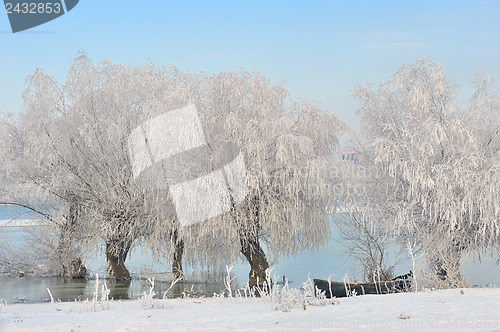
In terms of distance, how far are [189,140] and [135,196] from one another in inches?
131

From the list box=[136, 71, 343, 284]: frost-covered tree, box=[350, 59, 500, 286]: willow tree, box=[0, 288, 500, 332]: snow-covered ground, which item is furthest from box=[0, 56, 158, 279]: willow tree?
box=[0, 288, 500, 332]: snow-covered ground

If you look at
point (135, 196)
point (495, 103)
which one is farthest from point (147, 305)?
point (495, 103)

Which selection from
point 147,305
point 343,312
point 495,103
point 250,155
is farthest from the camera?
→ point 495,103

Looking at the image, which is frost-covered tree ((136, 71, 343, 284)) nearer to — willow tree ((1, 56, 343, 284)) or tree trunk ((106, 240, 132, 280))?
willow tree ((1, 56, 343, 284))

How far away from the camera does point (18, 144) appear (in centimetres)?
2189

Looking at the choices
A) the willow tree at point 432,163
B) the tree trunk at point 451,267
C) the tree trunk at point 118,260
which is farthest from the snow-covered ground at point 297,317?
the tree trunk at point 118,260

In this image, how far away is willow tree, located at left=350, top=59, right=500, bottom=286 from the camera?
16.1 m

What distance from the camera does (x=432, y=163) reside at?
55.0 feet

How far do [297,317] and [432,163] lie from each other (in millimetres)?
10142

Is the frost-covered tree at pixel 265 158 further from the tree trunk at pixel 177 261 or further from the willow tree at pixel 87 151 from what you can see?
the willow tree at pixel 87 151

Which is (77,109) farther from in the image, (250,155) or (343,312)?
(343,312)

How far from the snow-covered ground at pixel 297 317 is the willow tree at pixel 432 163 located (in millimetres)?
6315

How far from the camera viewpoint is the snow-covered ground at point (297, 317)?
23.7 feet

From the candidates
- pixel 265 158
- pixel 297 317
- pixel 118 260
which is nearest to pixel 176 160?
pixel 265 158
